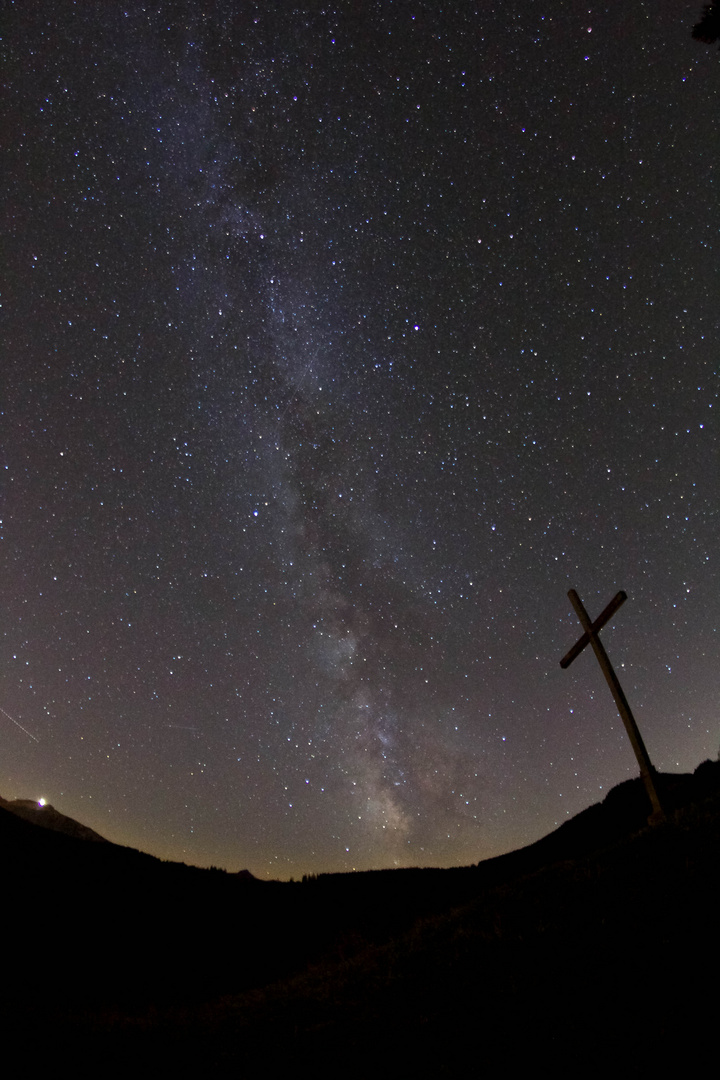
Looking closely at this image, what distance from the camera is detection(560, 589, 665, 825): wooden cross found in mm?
9062

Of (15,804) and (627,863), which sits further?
(15,804)

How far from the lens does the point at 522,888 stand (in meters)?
7.93

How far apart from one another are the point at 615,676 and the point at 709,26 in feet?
30.8

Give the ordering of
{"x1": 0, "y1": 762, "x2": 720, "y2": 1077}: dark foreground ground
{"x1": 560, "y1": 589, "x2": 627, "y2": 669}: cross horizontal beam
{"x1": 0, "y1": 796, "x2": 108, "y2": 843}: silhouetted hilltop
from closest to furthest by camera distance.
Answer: {"x1": 0, "y1": 762, "x2": 720, "y2": 1077}: dark foreground ground
{"x1": 560, "y1": 589, "x2": 627, "y2": 669}: cross horizontal beam
{"x1": 0, "y1": 796, "x2": 108, "y2": 843}: silhouetted hilltop

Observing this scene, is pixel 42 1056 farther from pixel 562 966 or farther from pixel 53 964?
pixel 53 964

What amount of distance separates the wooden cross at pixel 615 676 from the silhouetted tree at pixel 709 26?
7.92 metres

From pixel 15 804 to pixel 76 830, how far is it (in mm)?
6502

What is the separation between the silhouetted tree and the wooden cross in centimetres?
792

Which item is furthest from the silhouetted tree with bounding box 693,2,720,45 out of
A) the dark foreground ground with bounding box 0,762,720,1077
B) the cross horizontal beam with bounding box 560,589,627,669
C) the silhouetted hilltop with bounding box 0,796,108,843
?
the silhouetted hilltop with bounding box 0,796,108,843

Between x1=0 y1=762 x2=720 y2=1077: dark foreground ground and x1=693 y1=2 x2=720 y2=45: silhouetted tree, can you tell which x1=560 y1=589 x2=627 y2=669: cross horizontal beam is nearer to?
x1=0 y1=762 x2=720 y2=1077: dark foreground ground

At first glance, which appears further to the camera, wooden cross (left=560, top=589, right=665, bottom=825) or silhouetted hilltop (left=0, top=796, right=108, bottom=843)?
silhouetted hilltop (left=0, top=796, right=108, bottom=843)

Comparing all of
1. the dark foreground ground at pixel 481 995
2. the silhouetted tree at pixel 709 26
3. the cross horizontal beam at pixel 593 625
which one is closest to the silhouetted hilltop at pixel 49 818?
the dark foreground ground at pixel 481 995

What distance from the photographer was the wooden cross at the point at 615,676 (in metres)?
9.06

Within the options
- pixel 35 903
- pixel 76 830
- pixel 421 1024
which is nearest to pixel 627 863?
pixel 421 1024
